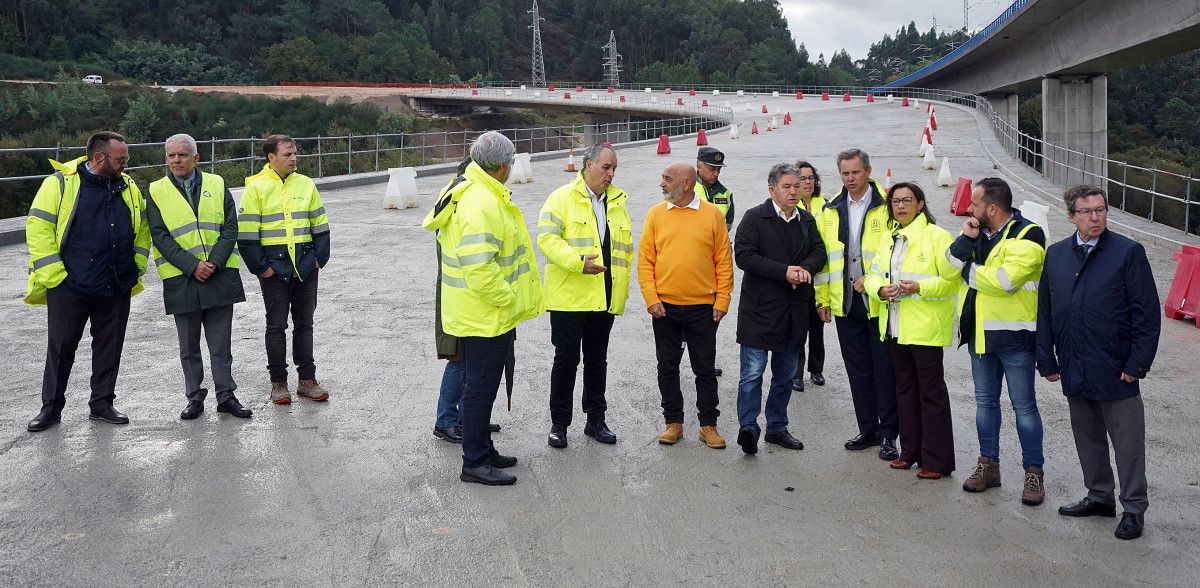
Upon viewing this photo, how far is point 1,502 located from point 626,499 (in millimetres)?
3233

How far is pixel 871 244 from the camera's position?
251 inches

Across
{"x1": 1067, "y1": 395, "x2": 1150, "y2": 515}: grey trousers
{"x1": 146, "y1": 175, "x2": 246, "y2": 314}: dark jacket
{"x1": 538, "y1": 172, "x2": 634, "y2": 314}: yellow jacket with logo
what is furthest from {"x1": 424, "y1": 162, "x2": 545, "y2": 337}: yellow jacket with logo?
{"x1": 1067, "y1": 395, "x2": 1150, "y2": 515}: grey trousers

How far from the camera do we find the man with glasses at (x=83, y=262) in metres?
6.59

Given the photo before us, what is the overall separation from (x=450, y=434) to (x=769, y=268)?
2227 millimetres

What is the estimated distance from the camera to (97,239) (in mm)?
6656

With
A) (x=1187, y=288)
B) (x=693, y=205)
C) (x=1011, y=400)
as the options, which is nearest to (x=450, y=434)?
(x=693, y=205)

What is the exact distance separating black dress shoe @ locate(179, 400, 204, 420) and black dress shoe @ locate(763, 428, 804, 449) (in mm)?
3712

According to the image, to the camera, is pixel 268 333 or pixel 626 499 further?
pixel 268 333

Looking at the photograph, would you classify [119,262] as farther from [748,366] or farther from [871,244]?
[871,244]

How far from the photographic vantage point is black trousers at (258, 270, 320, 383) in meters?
7.22

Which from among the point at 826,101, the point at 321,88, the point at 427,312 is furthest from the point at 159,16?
the point at 427,312

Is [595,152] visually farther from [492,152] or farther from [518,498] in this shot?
[518,498]

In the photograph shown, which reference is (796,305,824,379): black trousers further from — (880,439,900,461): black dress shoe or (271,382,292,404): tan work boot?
(271,382,292,404): tan work boot

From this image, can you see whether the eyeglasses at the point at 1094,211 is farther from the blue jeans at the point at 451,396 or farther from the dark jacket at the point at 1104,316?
the blue jeans at the point at 451,396
